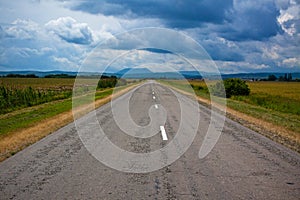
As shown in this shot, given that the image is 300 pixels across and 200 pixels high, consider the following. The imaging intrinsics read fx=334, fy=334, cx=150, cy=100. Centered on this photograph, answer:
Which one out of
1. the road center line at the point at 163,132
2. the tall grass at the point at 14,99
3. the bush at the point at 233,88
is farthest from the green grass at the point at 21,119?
the bush at the point at 233,88

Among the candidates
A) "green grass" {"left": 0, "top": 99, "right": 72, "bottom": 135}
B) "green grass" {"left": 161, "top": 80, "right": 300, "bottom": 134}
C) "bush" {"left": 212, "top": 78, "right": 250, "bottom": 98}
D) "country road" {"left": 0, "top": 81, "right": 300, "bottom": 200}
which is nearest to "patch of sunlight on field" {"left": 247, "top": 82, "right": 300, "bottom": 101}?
"green grass" {"left": 161, "top": 80, "right": 300, "bottom": 134}

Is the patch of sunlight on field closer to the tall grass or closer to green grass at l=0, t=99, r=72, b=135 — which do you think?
the tall grass

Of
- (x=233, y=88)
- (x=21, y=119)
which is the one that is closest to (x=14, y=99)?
(x=21, y=119)

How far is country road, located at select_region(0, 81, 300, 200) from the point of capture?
5348mm

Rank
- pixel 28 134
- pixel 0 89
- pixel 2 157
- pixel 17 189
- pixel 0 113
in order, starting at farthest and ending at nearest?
pixel 0 89
pixel 0 113
pixel 28 134
pixel 2 157
pixel 17 189

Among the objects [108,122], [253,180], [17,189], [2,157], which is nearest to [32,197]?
[17,189]

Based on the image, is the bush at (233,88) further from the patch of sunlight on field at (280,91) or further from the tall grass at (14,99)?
the tall grass at (14,99)

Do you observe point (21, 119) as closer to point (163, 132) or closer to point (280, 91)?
point (163, 132)

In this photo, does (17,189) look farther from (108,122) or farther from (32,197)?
(108,122)

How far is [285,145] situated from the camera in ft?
31.4

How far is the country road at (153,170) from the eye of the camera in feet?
17.5

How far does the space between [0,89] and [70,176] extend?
1919cm

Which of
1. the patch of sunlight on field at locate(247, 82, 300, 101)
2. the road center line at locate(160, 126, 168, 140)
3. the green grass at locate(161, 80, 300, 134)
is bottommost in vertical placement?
the patch of sunlight on field at locate(247, 82, 300, 101)

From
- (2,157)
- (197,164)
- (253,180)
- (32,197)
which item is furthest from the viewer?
(2,157)
